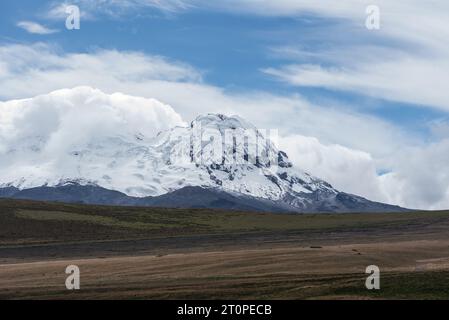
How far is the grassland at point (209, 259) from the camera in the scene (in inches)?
1580

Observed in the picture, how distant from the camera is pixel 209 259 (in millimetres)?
62625

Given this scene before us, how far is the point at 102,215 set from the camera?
14900cm

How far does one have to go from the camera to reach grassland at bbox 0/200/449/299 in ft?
132
